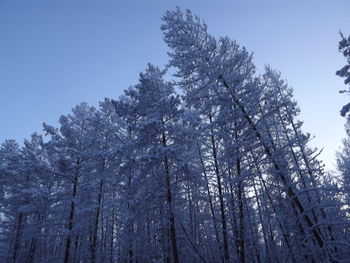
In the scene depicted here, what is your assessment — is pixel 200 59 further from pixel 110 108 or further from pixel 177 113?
pixel 110 108

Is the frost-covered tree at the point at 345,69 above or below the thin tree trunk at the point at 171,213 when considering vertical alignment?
→ above

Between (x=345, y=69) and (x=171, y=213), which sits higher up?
(x=345, y=69)

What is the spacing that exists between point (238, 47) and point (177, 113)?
11.9 feet

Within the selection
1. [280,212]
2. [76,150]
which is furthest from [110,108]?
[280,212]

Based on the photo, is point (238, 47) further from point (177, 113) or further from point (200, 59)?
point (177, 113)

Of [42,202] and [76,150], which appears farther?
[76,150]

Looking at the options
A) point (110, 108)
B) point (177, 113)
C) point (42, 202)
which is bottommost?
point (42, 202)

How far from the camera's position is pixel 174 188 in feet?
26.5

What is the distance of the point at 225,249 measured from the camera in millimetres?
8086

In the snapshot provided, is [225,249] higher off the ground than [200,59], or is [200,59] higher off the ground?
[200,59]

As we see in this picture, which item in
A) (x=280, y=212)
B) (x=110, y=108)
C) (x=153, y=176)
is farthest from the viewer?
(x=110, y=108)

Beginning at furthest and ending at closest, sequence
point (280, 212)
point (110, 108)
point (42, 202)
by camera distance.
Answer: point (110, 108) < point (42, 202) < point (280, 212)

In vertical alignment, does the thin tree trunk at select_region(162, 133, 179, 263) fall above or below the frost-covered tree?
below

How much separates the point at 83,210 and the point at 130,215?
3996 millimetres
